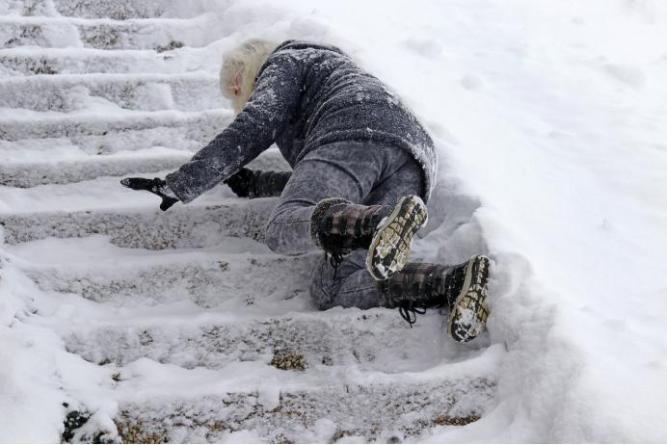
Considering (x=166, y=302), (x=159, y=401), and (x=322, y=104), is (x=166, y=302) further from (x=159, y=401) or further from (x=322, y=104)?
(x=322, y=104)

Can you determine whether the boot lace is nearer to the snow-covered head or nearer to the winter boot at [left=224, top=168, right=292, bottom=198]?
the winter boot at [left=224, top=168, right=292, bottom=198]

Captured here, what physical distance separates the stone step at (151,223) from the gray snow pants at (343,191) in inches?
16.4

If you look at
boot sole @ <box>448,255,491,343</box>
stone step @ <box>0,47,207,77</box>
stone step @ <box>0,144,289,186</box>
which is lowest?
stone step @ <box>0,144,289,186</box>

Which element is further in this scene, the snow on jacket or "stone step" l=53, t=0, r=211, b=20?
"stone step" l=53, t=0, r=211, b=20

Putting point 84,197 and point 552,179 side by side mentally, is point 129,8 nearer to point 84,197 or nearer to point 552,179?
point 84,197

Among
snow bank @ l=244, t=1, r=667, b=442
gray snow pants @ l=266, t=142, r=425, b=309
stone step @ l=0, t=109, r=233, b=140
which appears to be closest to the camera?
snow bank @ l=244, t=1, r=667, b=442

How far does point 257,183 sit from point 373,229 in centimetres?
88

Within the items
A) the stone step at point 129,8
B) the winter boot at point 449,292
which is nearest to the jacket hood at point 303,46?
the winter boot at point 449,292

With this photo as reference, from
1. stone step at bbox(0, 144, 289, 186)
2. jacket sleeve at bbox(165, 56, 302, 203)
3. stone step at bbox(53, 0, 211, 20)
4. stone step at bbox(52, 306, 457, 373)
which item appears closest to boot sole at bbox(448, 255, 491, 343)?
stone step at bbox(52, 306, 457, 373)

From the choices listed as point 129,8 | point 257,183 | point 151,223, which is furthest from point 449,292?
point 129,8

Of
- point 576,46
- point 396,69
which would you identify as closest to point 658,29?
point 576,46

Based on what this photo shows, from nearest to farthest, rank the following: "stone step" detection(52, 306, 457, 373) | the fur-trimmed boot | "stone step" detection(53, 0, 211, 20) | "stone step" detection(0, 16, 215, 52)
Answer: the fur-trimmed boot → "stone step" detection(52, 306, 457, 373) → "stone step" detection(0, 16, 215, 52) → "stone step" detection(53, 0, 211, 20)

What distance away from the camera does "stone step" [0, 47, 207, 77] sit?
3.11 metres

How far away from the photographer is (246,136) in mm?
2197
